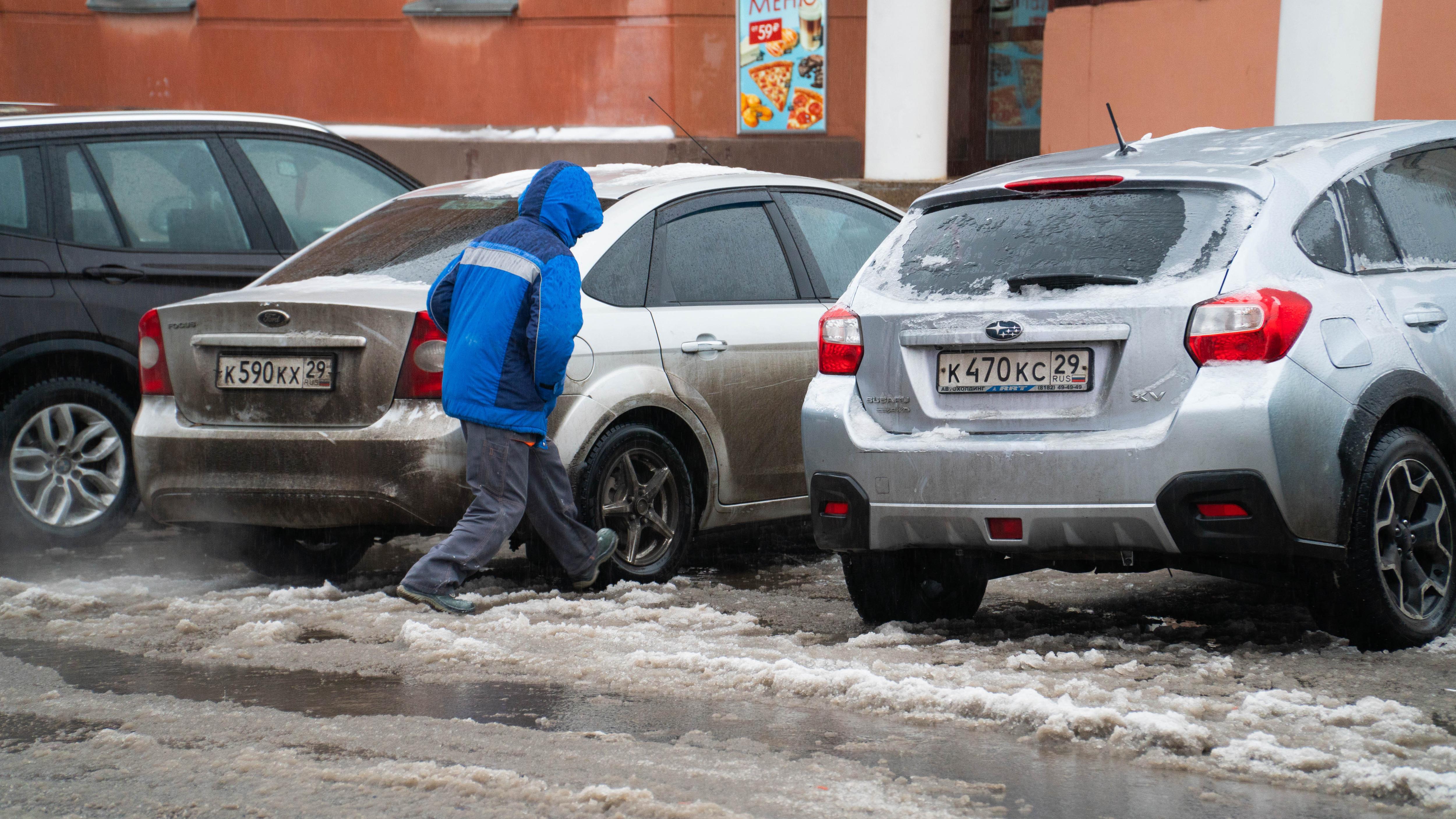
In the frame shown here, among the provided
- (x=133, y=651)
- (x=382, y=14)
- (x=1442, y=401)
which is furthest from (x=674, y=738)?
(x=382, y=14)

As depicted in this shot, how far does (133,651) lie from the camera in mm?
5137

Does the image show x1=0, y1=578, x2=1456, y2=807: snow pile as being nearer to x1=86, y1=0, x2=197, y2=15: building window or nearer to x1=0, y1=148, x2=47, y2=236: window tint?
x1=0, y1=148, x2=47, y2=236: window tint

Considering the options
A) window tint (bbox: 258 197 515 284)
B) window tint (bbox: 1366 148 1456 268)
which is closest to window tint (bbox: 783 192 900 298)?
window tint (bbox: 258 197 515 284)

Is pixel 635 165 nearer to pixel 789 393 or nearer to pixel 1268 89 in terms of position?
pixel 789 393

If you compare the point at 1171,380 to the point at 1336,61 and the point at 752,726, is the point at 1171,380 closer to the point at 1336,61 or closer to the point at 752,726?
the point at 752,726

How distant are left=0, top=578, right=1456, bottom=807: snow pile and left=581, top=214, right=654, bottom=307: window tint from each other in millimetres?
1118

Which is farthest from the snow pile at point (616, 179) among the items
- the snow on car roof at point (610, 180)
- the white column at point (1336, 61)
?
the white column at point (1336, 61)

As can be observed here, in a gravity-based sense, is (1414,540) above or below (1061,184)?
below

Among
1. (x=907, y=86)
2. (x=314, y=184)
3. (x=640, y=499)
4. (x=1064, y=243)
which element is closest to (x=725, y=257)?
(x=640, y=499)

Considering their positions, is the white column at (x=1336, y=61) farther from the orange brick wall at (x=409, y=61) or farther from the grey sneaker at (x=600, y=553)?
the grey sneaker at (x=600, y=553)

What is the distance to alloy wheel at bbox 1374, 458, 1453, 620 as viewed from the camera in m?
4.68

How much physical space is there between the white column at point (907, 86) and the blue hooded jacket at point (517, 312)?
8.74 meters

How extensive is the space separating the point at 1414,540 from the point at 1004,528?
48.1 inches

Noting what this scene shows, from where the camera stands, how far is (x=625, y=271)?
628cm
